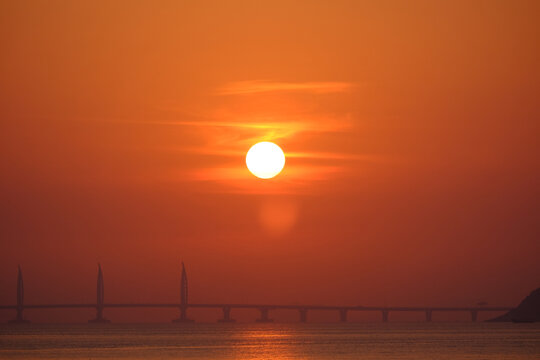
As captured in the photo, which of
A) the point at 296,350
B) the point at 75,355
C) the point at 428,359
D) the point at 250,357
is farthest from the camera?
the point at 296,350

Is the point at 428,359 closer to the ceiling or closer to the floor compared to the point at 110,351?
closer to the floor

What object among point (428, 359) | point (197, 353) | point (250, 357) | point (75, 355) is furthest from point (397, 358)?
point (75, 355)

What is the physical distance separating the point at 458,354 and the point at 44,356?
4244 centimetres

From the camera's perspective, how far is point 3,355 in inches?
4729

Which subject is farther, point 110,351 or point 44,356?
point 110,351

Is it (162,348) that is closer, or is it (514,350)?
(514,350)

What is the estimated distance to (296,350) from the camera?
5256 inches

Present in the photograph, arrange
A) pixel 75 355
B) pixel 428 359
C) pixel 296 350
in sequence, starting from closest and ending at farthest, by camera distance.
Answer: pixel 428 359, pixel 75 355, pixel 296 350

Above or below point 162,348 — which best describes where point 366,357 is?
below

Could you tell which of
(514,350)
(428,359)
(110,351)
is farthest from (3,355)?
(514,350)

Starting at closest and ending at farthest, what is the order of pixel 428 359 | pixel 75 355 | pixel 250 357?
1. pixel 428 359
2. pixel 250 357
3. pixel 75 355

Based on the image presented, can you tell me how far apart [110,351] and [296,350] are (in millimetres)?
21601

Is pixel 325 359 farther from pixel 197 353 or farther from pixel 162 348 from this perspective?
pixel 162 348

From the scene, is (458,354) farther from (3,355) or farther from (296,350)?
(3,355)
